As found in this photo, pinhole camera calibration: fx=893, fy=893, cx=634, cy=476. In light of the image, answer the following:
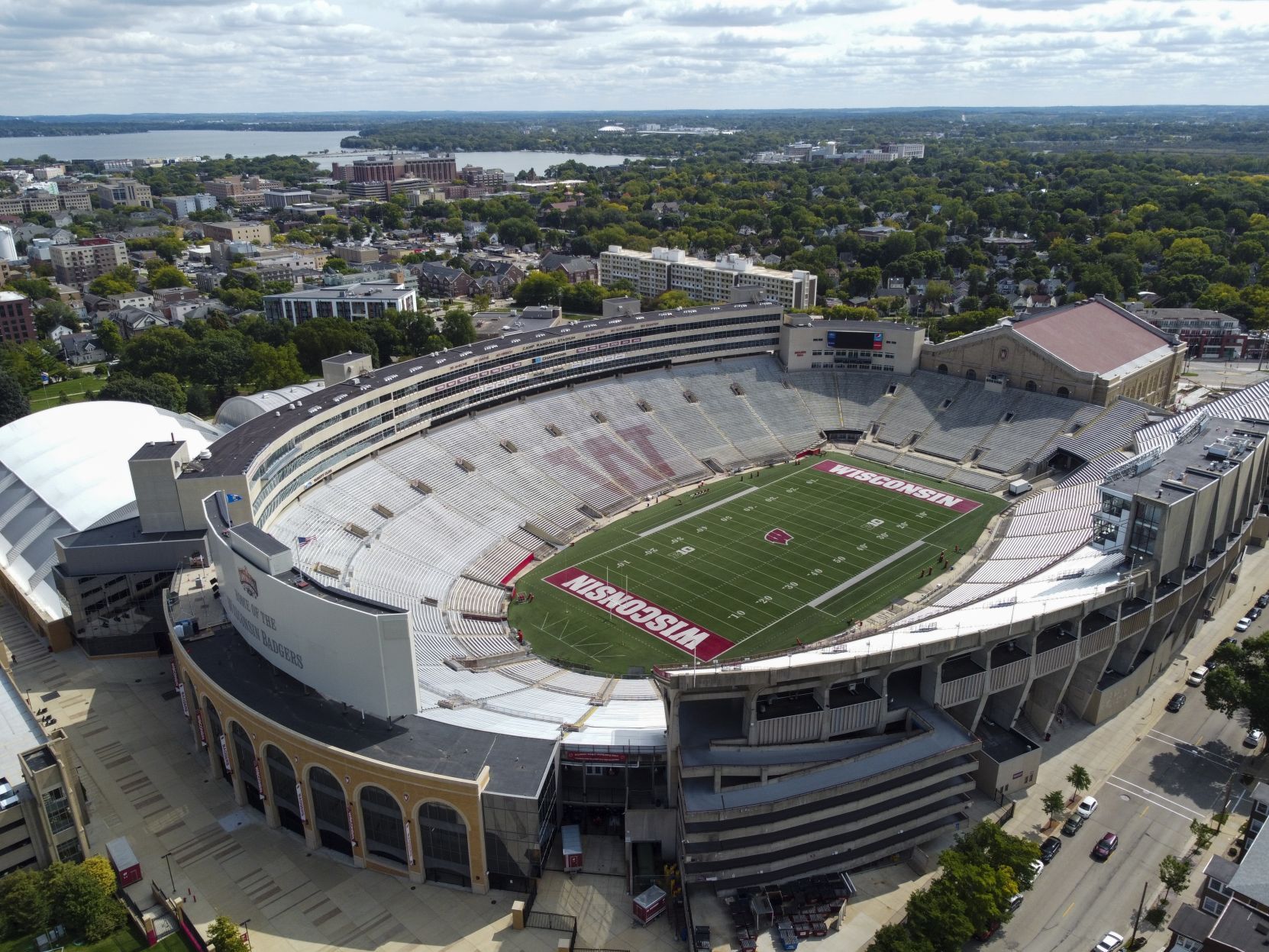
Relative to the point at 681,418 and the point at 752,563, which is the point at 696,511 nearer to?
the point at 752,563

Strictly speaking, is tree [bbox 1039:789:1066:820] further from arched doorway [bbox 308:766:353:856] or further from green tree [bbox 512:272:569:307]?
green tree [bbox 512:272:569:307]

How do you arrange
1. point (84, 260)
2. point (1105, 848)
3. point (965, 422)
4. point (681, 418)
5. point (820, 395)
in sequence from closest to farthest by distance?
point (1105, 848) < point (965, 422) < point (681, 418) < point (820, 395) < point (84, 260)

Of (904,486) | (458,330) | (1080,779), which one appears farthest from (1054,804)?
(458,330)

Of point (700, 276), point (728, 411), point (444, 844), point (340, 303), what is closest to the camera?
point (444, 844)

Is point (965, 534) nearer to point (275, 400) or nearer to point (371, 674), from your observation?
point (371, 674)

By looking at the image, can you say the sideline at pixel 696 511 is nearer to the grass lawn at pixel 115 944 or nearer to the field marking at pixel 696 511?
the field marking at pixel 696 511

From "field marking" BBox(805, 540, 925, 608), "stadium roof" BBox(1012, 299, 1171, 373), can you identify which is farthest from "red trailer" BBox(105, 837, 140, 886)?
"stadium roof" BBox(1012, 299, 1171, 373)

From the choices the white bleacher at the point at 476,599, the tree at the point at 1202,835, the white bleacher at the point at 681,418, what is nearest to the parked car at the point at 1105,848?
the tree at the point at 1202,835
